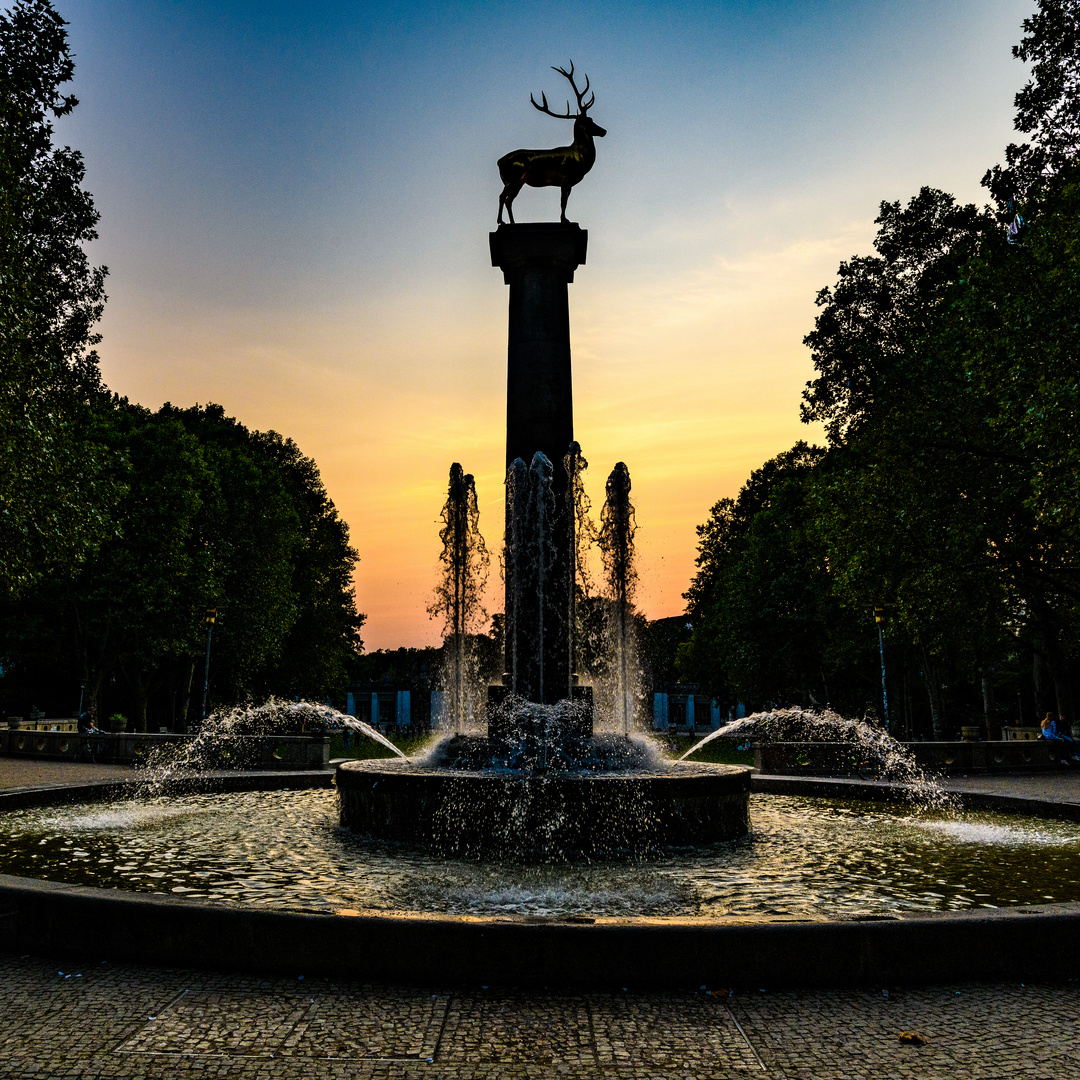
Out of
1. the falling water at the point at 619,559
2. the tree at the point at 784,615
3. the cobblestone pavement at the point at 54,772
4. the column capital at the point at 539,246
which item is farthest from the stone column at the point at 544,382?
the tree at the point at 784,615

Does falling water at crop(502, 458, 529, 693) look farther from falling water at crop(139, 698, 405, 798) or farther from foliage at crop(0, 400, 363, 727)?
foliage at crop(0, 400, 363, 727)

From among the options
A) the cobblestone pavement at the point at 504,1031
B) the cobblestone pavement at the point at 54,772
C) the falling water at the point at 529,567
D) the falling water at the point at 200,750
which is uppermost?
the falling water at the point at 529,567

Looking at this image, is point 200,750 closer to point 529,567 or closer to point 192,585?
point 529,567

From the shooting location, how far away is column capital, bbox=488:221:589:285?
1555cm

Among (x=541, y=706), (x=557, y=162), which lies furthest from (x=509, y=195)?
(x=541, y=706)

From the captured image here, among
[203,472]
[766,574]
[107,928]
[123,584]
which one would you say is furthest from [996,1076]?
[766,574]

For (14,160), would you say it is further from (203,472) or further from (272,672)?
(272,672)

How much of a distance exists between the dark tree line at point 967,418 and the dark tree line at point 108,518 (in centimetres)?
1932

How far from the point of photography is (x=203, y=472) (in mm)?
35812

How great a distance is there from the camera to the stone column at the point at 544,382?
1415 centimetres

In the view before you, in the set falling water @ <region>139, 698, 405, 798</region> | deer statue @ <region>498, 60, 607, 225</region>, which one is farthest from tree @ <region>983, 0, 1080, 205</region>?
falling water @ <region>139, 698, 405, 798</region>

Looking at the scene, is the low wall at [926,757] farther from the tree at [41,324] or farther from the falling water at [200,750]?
the tree at [41,324]

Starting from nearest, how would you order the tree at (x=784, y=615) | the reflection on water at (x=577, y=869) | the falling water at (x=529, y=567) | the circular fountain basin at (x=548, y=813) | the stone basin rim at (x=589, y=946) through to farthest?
1. the stone basin rim at (x=589, y=946)
2. the reflection on water at (x=577, y=869)
3. the circular fountain basin at (x=548, y=813)
4. the falling water at (x=529, y=567)
5. the tree at (x=784, y=615)

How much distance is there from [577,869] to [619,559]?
760 centimetres
